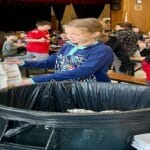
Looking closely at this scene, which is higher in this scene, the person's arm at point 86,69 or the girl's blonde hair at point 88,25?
the girl's blonde hair at point 88,25

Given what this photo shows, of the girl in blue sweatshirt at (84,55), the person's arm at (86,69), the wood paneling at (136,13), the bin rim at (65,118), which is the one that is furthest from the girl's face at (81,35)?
the wood paneling at (136,13)

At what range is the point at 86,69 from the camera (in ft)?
10.2

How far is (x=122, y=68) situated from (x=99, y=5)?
7.05 m

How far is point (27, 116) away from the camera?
2.00 m

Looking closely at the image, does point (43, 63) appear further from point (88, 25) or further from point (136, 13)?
point (136, 13)

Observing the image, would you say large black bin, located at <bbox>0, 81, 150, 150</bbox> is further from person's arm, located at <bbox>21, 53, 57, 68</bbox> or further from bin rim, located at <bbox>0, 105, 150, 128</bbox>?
person's arm, located at <bbox>21, 53, 57, 68</bbox>

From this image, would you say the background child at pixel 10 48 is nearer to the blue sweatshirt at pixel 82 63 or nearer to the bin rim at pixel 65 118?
the blue sweatshirt at pixel 82 63

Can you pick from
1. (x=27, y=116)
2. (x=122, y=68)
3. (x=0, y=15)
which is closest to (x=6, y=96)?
(x=27, y=116)

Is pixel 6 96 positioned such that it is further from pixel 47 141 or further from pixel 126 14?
pixel 126 14

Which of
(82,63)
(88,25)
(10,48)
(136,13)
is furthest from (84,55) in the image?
(136,13)

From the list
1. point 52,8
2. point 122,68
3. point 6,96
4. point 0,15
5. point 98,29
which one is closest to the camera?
point 6,96

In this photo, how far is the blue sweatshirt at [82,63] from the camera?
3.09 m

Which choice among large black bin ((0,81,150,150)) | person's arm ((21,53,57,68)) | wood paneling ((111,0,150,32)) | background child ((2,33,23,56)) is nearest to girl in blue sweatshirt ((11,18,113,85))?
person's arm ((21,53,57,68))

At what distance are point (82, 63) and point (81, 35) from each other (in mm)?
220
